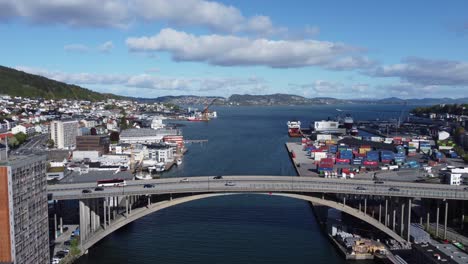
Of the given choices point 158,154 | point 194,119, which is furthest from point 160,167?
point 194,119

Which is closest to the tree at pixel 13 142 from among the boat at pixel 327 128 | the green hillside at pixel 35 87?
the boat at pixel 327 128

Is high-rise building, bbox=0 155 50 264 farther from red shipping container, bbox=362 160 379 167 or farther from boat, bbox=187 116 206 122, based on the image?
boat, bbox=187 116 206 122

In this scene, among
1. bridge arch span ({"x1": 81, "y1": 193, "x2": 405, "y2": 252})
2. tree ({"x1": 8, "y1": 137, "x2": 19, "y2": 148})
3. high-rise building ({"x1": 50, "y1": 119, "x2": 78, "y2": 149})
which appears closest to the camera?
bridge arch span ({"x1": 81, "y1": 193, "x2": 405, "y2": 252})

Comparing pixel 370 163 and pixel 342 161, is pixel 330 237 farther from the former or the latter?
pixel 342 161

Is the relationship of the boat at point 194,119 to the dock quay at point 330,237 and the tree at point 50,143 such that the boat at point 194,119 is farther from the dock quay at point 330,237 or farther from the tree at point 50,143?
the dock quay at point 330,237

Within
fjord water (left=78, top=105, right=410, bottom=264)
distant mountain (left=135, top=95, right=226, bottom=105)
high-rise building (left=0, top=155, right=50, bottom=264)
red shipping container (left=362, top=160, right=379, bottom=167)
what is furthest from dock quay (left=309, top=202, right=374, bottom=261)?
distant mountain (left=135, top=95, right=226, bottom=105)
